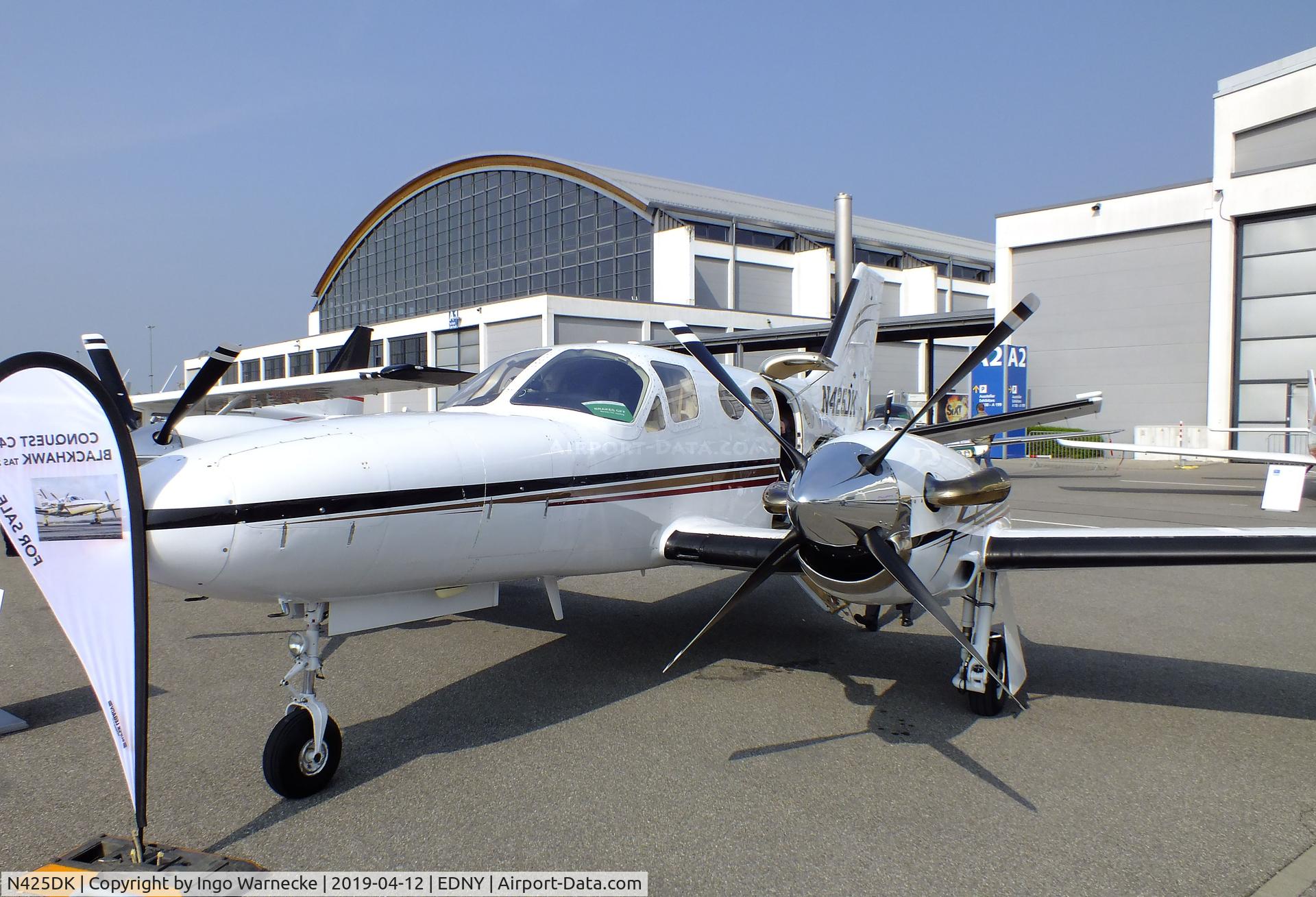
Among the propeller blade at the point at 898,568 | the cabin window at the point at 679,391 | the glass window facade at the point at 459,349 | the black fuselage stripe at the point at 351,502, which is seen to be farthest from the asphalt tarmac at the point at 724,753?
the glass window facade at the point at 459,349

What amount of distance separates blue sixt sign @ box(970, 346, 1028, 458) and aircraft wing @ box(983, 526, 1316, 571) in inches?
992

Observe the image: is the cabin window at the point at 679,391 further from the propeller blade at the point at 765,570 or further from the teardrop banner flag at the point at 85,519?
the teardrop banner flag at the point at 85,519

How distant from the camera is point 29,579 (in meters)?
10.3

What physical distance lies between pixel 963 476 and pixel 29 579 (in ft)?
36.2

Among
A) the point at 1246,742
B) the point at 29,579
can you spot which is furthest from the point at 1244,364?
the point at 29,579

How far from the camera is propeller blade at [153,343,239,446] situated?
27.8 feet

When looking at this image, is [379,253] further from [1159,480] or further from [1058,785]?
[1058,785]

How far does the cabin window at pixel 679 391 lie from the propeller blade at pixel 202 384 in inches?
168

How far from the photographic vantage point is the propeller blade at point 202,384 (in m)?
8.48


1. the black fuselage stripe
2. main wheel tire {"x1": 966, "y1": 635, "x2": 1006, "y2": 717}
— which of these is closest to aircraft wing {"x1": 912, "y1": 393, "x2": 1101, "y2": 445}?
main wheel tire {"x1": 966, "y1": 635, "x2": 1006, "y2": 717}

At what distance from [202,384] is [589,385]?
18.4 ft

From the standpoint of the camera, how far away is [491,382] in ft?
19.8

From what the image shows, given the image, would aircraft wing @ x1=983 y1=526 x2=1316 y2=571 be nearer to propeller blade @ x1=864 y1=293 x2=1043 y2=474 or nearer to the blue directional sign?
propeller blade @ x1=864 y1=293 x2=1043 y2=474

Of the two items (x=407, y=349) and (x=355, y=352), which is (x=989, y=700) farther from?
(x=407, y=349)
